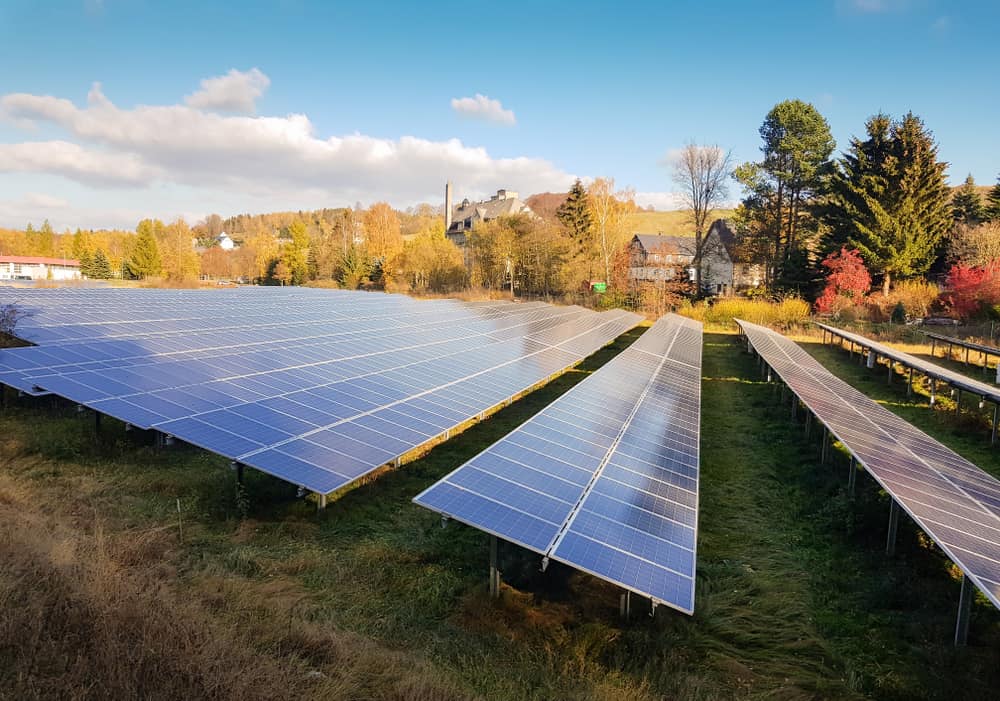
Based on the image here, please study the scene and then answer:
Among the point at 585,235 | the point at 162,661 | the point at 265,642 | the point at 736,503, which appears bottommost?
the point at 736,503

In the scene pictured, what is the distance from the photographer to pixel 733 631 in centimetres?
829

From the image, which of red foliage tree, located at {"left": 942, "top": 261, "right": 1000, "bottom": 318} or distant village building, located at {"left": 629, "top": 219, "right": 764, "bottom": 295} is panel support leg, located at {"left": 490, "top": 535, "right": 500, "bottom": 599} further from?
distant village building, located at {"left": 629, "top": 219, "right": 764, "bottom": 295}

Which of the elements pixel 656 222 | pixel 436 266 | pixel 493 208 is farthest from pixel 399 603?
pixel 656 222

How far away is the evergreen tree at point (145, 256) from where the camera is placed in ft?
283

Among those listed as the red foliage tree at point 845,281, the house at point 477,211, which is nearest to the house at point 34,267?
the house at point 477,211

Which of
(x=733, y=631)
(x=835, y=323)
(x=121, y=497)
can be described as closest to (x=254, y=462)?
(x=121, y=497)

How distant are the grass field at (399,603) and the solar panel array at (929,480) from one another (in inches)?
46.7

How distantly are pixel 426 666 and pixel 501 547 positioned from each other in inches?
139

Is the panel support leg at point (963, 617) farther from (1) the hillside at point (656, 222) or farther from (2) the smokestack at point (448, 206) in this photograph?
(1) the hillside at point (656, 222)

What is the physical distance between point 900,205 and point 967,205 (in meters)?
19.2

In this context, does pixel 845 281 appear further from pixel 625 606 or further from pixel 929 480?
pixel 625 606

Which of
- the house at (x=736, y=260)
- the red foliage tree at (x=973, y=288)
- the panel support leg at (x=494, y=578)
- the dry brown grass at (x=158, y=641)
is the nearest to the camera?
the dry brown grass at (x=158, y=641)

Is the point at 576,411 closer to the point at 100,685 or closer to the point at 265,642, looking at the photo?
the point at 265,642

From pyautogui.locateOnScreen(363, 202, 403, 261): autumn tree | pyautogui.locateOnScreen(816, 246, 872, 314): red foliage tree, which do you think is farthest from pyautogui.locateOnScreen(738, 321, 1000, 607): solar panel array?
pyautogui.locateOnScreen(363, 202, 403, 261): autumn tree
